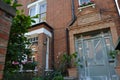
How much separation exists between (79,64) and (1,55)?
6.30 m

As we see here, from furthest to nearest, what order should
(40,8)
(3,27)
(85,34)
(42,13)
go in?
(40,8) < (42,13) < (85,34) < (3,27)

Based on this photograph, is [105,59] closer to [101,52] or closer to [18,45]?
[101,52]

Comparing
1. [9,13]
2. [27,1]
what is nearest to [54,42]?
[27,1]

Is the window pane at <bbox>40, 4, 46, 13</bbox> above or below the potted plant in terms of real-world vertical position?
above

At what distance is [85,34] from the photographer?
26.3 ft

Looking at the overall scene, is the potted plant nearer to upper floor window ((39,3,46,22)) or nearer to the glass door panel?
the glass door panel

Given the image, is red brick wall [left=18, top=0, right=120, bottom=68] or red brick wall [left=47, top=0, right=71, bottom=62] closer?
red brick wall [left=18, top=0, right=120, bottom=68]

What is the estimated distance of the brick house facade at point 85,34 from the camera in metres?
7.07

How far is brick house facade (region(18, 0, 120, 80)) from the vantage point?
7.07 meters

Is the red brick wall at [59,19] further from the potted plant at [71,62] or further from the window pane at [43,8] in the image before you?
the potted plant at [71,62]

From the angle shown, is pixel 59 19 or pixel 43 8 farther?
pixel 43 8

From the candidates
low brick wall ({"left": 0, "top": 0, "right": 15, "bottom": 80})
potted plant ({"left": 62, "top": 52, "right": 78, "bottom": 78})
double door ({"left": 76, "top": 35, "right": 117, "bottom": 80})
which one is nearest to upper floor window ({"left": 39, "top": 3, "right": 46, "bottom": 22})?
double door ({"left": 76, "top": 35, "right": 117, "bottom": 80})

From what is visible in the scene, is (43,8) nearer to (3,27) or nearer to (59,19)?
(59,19)

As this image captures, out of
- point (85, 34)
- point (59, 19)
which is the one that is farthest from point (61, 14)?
point (85, 34)
